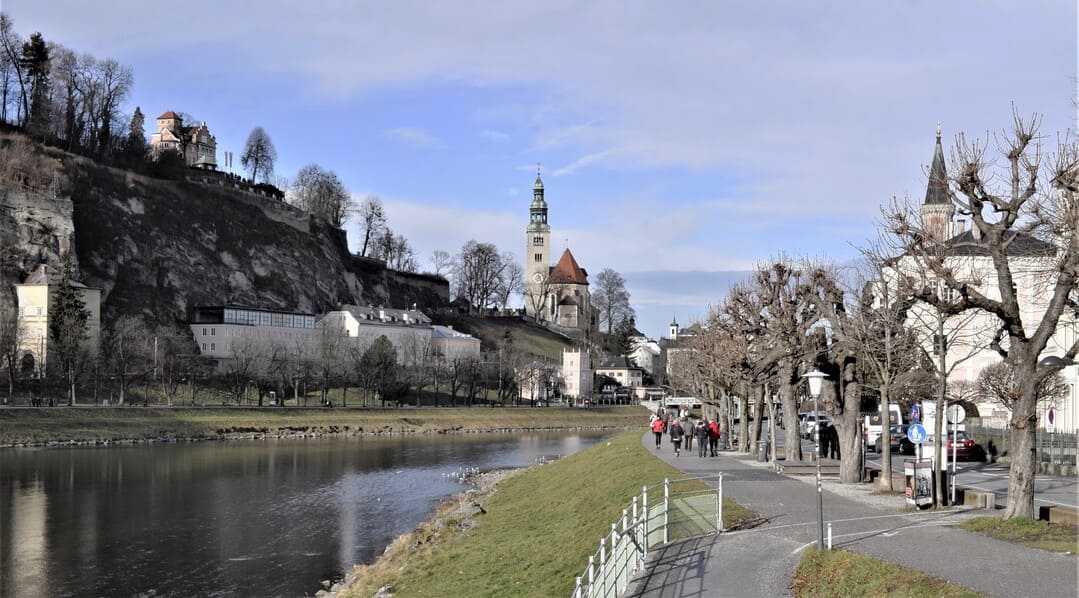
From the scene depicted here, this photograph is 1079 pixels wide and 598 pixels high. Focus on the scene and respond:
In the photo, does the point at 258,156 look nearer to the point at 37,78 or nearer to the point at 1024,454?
the point at 37,78

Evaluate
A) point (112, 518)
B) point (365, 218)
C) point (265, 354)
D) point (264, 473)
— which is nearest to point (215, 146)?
point (365, 218)

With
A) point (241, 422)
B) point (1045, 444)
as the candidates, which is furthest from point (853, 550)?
point (241, 422)

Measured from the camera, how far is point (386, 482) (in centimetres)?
4716

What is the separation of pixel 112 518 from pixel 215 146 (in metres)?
133

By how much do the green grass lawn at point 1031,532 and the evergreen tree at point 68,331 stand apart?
69.6 m

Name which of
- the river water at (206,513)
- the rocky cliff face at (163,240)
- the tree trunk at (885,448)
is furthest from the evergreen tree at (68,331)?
the tree trunk at (885,448)

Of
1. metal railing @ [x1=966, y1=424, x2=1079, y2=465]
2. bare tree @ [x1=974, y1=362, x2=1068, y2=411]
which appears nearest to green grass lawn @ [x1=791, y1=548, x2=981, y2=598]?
metal railing @ [x1=966, y1=424, x2=1079, y2=465]

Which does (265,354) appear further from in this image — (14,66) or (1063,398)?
(1063,398)

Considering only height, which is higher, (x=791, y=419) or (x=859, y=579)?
(x=791, y=419)

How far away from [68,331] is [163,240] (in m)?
33.7

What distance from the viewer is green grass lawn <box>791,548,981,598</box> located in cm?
1296

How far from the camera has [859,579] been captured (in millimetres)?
14023

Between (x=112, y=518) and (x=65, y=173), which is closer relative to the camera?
(x=112, y=518)

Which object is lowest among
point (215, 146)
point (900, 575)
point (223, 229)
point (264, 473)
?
point (264, 473)
